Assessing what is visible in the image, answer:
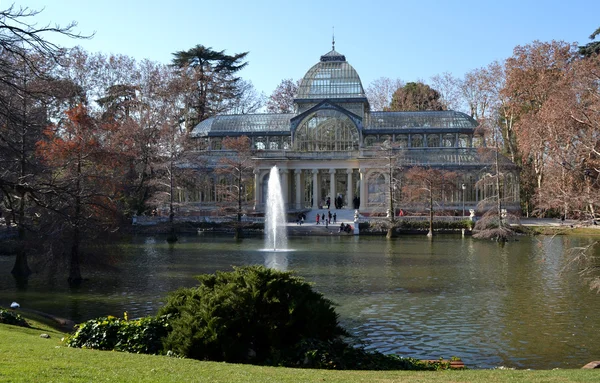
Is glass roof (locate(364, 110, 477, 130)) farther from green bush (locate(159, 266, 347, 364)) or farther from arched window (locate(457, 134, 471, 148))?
green bush (locate(159, 266, 347, 364))

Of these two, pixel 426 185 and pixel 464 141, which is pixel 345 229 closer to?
pixel 426 185

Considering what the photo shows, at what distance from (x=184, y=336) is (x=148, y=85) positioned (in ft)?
180

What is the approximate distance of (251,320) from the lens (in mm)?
11633

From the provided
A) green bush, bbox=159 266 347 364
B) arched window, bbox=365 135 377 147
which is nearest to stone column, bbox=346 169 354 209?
arched window, bbox=365 135 377 147

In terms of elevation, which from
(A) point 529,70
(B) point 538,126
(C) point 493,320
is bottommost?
(C) point 493,320

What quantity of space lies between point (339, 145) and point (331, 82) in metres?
6.61

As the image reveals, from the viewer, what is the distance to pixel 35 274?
26.4 meters

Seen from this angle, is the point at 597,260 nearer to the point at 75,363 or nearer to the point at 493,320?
the point at 493,320

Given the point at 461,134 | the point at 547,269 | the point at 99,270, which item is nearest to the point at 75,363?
the point at 99,270

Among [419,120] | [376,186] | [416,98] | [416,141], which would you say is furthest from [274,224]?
[416,98]

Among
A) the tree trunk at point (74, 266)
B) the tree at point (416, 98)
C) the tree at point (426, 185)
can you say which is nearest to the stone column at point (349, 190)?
the tree at point (426, 185)

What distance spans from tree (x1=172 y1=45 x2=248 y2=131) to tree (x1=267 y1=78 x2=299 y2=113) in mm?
5549

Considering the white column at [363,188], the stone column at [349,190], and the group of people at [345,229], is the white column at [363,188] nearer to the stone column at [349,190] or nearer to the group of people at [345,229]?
the stone column at [349,190]

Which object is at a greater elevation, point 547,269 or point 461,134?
point 461,134
